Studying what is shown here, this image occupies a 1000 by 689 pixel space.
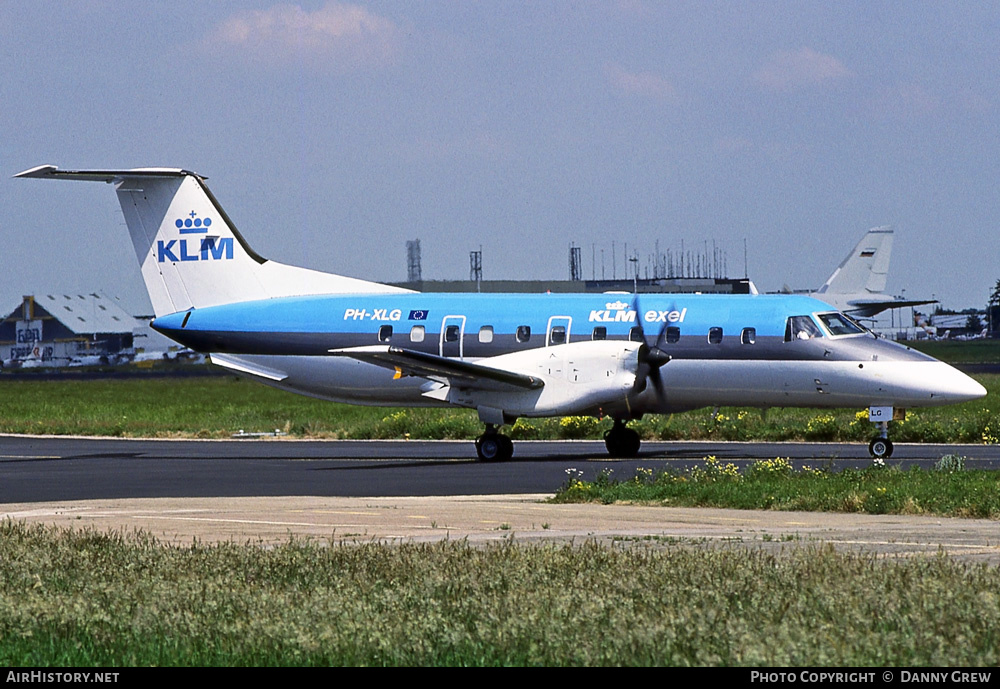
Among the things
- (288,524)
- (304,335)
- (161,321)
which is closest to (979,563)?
(288,524)

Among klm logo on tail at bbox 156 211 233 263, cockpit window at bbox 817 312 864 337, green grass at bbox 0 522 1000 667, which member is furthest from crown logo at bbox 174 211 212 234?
green grass at bbox 0 522 1000 667

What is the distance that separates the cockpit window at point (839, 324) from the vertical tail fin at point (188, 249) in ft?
38.2

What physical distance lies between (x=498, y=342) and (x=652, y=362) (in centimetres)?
363

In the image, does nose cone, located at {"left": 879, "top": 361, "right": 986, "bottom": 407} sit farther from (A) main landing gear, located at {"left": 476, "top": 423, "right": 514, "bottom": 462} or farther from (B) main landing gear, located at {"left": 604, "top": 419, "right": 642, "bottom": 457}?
(A) main landing gear, located at {"left": 476, "top": 423, "right": 514, "bottom": 462}

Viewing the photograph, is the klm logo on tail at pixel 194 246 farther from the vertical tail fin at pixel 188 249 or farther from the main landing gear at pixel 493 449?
the main landing gear at pixel 493 449

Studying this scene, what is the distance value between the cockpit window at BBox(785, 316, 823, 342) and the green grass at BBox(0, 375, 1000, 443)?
7159 mm

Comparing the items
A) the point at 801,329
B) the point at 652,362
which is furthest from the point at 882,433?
the point at 652,362

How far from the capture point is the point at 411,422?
43938mm

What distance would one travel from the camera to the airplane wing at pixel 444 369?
31.4 meters

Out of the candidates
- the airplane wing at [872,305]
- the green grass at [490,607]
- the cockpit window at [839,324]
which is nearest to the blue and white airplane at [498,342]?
the cockpit window at [839,324]

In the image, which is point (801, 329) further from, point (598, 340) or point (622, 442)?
point (622, 442)

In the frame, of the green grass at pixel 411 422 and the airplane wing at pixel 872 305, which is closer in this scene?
the green grass at pixel 411 422
